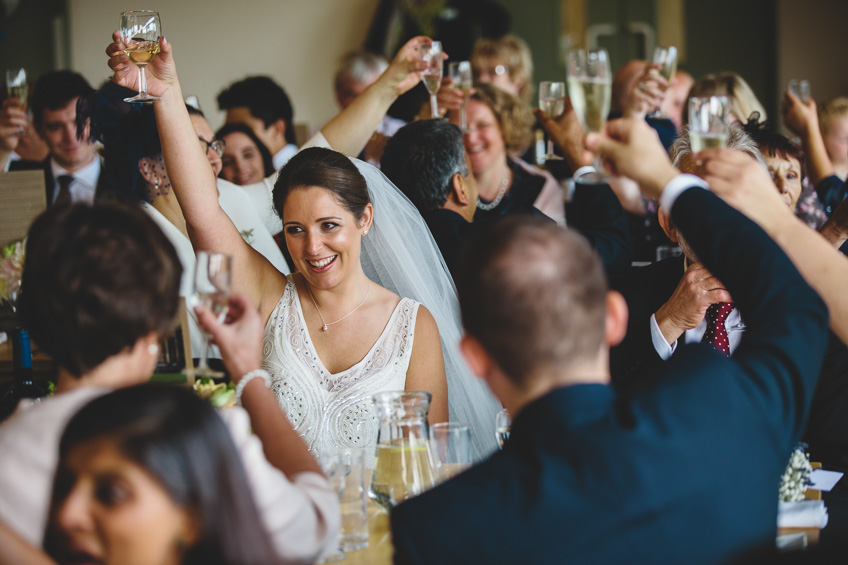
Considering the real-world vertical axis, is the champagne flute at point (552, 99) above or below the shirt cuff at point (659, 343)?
above

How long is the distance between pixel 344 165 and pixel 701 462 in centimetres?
171

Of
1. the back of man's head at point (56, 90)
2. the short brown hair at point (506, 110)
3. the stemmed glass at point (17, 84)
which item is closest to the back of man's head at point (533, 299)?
the short brown hair at point (506, 110)

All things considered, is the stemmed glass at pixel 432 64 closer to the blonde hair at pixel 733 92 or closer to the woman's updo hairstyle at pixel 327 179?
the woman's updo hairstyle at pixel 327 179

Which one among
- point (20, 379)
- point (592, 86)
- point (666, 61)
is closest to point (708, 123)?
point (592, 86)

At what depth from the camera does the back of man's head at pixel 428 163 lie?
2.99 meters

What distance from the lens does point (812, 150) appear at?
397cm

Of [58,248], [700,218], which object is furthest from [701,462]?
[58,248]

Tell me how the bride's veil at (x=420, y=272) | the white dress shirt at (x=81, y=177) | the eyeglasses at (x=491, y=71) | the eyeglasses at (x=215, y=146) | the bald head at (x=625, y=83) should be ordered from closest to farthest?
the bride's veil at (x=420, y=272) < the eyeglasses at (x=215, y=146) < the white dress shirt at (x=81, y=177) < the bald head at (x=625, y=83) < the eyeglasses at (x=491, y=71)

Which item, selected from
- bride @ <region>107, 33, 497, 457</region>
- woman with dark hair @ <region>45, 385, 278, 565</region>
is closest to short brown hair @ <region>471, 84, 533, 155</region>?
bride @ <region>107, 33, 497, 457</region>

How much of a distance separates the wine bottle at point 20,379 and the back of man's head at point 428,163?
4.36 feet

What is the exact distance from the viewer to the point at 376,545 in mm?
1633

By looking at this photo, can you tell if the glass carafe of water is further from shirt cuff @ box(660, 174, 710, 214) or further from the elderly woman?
the elderly woman

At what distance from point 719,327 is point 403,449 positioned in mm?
1294

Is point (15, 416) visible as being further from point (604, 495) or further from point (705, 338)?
point (705, 338)
